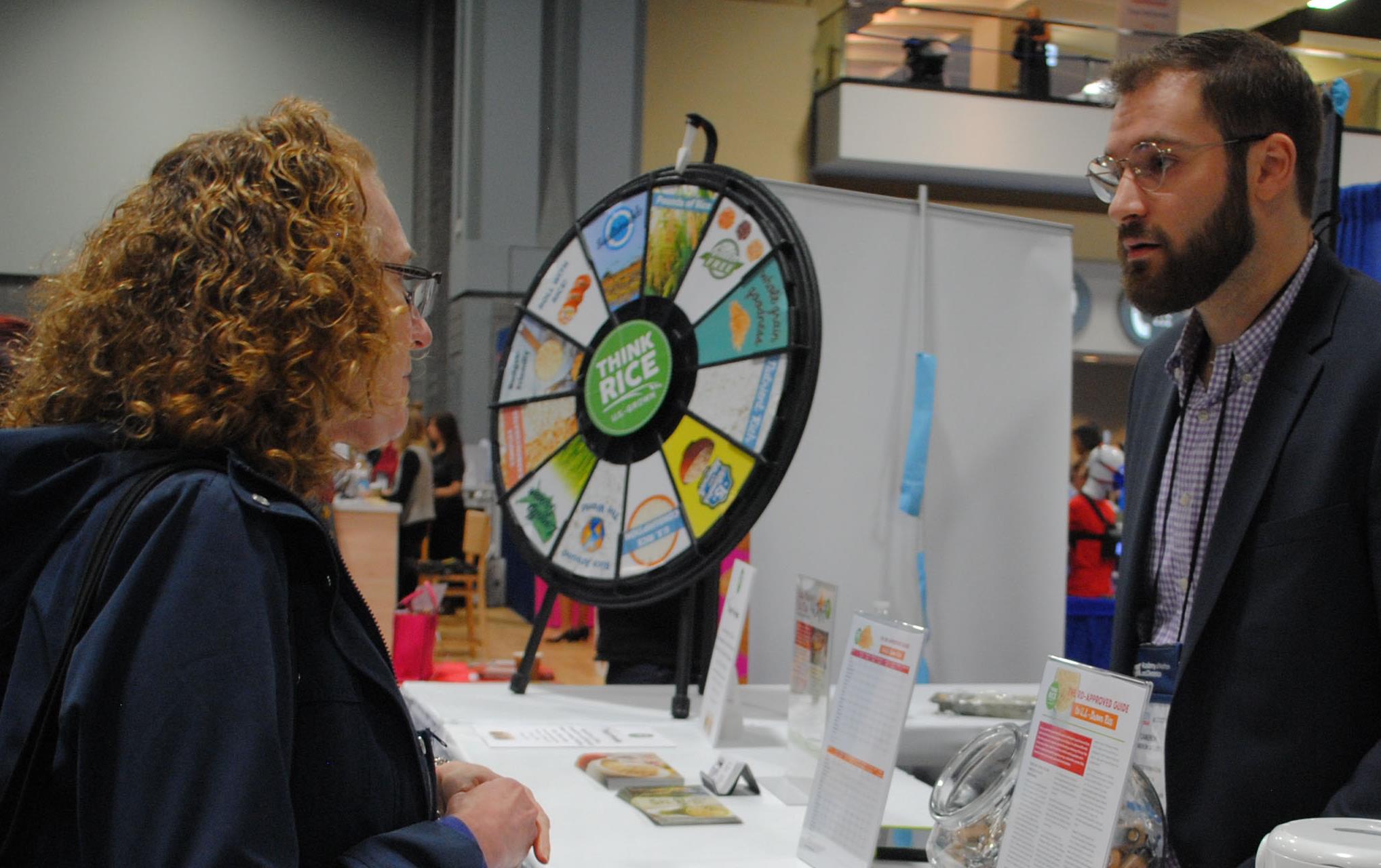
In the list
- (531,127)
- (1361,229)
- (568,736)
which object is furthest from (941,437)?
(531,127)

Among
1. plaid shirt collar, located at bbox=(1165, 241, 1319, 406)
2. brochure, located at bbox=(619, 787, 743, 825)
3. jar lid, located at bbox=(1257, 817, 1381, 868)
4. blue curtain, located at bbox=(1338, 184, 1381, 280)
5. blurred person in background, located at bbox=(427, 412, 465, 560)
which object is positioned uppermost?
blue curtain, located at bbox=(1338, 184, 1381, 280)

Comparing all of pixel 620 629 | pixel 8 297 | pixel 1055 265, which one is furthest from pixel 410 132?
pixel 620 629

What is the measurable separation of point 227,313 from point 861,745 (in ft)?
2.74

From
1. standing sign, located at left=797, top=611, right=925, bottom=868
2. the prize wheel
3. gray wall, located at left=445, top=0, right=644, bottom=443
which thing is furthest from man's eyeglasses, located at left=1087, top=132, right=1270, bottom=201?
gray wall, located at left=445, top=0, right=644, bottom=443

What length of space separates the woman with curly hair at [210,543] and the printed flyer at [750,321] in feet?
3.79

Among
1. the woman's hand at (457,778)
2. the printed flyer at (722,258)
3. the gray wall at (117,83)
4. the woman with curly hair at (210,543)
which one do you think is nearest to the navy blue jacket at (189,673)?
the woman with curly hair at (210,543)

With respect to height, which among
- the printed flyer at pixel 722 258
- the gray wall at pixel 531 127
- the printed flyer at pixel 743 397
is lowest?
the printed flyer at pixel 743 397

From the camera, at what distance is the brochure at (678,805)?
1641mm

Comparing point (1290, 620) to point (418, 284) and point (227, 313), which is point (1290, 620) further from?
point (227, 313)

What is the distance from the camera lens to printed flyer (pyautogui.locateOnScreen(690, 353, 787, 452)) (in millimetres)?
2170

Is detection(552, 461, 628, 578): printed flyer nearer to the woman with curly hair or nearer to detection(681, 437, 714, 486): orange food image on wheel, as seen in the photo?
detection(681, 437, 714, 486): orange food image on wheel

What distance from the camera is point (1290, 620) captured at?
137cm

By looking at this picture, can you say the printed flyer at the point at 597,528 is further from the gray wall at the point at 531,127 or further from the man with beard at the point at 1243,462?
the gray wall at the point at 531,127

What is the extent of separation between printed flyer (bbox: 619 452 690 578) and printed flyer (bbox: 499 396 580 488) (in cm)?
25
